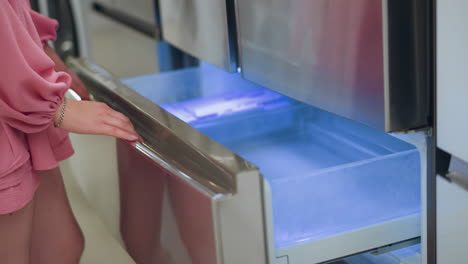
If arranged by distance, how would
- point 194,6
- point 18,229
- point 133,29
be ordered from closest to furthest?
point 18,229 < point 194,6 < point 133,29

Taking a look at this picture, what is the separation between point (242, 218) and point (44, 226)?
1.21 feet

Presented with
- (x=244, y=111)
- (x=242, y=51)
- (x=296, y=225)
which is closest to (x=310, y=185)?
(x=296, y=225)

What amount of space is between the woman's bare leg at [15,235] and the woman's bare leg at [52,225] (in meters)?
0.06

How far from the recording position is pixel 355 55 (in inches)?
33.4

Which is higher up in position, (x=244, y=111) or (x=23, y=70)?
(x=23, y=70)

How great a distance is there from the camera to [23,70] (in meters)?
0.82

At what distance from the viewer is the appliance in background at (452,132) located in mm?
763

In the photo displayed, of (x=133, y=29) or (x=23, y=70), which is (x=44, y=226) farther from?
(x=133, y=29)

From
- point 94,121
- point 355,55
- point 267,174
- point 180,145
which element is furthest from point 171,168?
point 267,174

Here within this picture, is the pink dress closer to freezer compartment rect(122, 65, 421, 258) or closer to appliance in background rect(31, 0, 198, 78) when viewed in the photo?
freezer compartment rect(122, 65, 421, 258)

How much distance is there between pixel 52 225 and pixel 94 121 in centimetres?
19

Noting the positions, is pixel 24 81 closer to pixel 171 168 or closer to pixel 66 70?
pixel 171 168

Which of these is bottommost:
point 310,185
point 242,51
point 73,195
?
point 73,195

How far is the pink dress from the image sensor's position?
820mm
